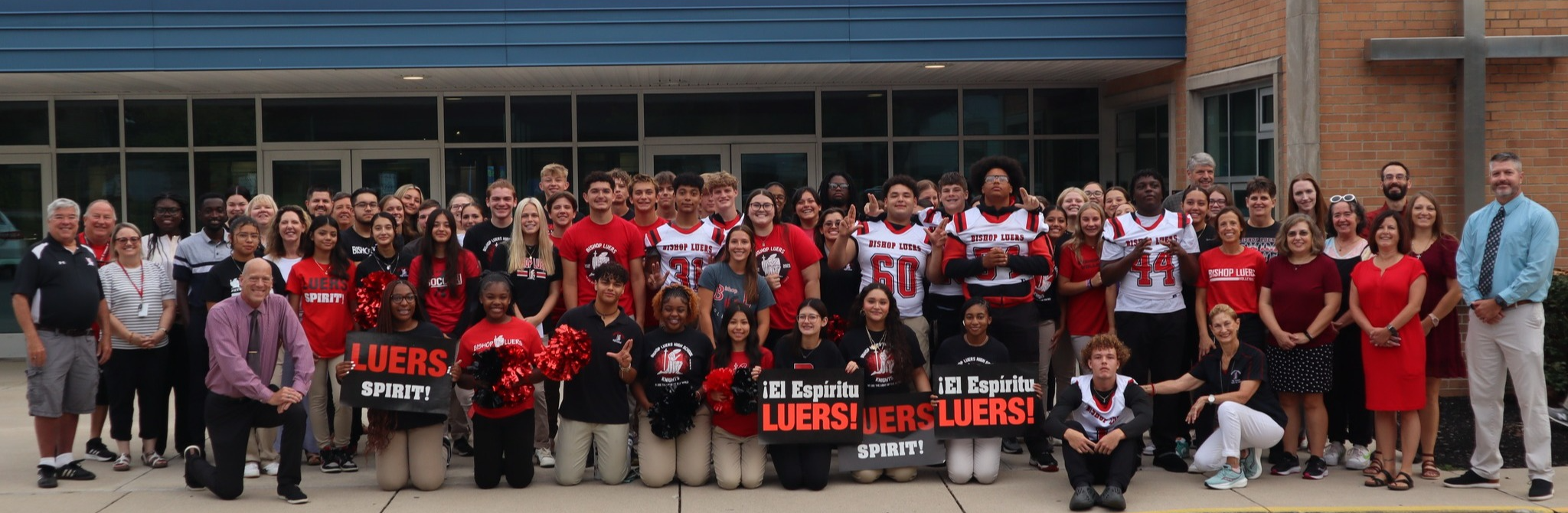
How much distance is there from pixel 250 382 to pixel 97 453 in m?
2.19

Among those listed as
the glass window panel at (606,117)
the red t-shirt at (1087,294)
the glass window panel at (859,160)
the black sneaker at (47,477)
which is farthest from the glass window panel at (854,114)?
the black sneaker at (47,477)

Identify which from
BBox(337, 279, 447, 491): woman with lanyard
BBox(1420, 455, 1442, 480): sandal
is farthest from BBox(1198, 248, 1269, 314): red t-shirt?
BBox(337, 279, 447, 491): woman with lanyard

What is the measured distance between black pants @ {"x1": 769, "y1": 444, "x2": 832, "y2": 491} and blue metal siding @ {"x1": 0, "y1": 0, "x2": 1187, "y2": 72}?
6.22 m

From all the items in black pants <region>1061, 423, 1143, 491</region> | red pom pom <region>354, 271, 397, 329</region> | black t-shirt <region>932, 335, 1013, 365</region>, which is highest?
red pom pom <region>354, 271, 397, 329</region>

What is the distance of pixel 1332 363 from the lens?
7.94m

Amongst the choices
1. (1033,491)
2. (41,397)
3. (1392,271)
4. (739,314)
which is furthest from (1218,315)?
(41,397)

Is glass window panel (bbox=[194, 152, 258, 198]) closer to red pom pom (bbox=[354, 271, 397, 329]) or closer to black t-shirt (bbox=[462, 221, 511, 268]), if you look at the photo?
black t-shirt (bbox=[462, 221, 511, 268])

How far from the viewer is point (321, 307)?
7.83 m

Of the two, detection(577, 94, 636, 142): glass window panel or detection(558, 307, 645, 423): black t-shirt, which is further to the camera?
detection(577, 94, 636, 142): glass window panel

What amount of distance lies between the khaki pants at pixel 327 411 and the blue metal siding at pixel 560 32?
5457mm

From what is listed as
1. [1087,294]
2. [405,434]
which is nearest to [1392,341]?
[1087,294]

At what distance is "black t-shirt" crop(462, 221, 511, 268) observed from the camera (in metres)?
8.34

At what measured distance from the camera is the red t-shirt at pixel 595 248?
8.02 meters

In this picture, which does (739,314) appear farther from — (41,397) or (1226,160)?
(1226,160)
